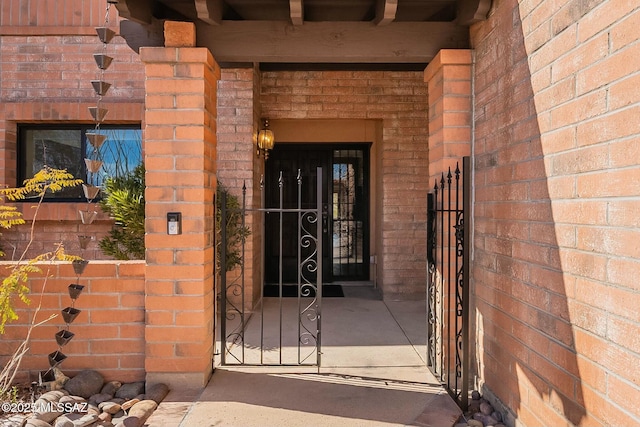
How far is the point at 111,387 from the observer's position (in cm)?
305

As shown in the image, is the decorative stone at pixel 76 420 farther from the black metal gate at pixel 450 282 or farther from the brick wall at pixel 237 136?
the brick wall at pixel 237 136

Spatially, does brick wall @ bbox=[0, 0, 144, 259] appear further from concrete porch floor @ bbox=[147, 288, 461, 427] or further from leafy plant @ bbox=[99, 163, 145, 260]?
concrete porch floor @ bbox=[147, 288, 461, 427]

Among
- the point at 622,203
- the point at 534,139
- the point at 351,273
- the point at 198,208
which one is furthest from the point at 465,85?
the point at 351,273

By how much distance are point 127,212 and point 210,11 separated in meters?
1.91

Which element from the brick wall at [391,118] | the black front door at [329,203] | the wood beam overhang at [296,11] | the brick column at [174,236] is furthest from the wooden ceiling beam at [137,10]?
the black front door at [329,203]

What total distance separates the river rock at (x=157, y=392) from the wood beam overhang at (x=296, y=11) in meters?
2.69

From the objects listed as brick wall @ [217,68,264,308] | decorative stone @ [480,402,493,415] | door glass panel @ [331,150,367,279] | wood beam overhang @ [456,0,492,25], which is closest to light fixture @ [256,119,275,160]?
brick wall @ [217,68,264,308]

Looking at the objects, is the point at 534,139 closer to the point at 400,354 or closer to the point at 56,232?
the point at 400,354

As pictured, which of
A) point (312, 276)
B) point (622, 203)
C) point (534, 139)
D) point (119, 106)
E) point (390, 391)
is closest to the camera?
point (622, 203)

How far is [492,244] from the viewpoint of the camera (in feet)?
9.37

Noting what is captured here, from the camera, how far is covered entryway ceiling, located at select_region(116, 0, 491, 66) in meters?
3.19

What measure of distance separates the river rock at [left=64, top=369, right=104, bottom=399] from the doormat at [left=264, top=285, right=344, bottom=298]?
3381 mm

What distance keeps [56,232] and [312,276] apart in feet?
12.6

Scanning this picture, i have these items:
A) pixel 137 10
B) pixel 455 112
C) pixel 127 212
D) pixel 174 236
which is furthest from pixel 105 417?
pixel 455 112
